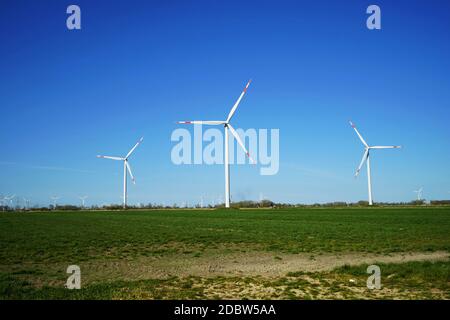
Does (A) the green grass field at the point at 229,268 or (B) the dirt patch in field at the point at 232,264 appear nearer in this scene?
(A) the green grass field at the point at 229,268

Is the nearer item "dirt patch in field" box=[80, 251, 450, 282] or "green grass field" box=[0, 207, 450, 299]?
"green grass field" box=[0, 207, 450, 299]

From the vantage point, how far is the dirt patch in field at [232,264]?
18.5m

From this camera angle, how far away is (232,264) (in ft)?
71.4

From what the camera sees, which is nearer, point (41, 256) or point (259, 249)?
point (41, 256)

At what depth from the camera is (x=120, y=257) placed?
24406 millimetres

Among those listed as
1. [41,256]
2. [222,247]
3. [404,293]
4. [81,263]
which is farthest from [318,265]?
[41,256]

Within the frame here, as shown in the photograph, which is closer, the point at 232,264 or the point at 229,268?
the point at 229,268

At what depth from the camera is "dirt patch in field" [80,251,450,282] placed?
18516mm
